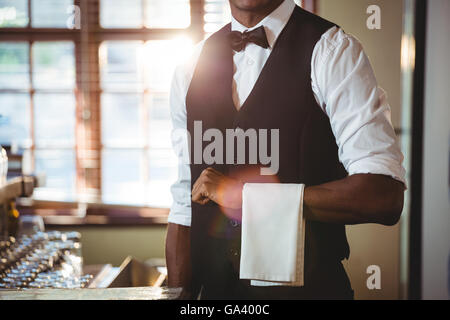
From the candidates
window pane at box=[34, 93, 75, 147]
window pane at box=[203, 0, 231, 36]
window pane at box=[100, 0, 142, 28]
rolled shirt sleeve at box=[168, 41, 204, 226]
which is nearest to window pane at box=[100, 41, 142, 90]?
window pane at box=[100, 0, 142, 28]

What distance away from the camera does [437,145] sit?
1.14m

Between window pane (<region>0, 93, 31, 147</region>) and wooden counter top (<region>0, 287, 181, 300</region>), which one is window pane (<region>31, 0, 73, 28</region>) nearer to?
window pane (<region>0, 93, 31, 147</region>)

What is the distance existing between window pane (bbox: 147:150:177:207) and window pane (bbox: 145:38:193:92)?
1.41 ft

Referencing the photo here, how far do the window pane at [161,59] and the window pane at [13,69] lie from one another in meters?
0.79

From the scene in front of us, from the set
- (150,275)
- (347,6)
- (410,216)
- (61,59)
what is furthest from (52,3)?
(410,216)

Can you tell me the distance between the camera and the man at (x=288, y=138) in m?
0.92

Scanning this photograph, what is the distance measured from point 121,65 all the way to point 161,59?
0.87 feet

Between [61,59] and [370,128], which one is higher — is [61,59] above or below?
above

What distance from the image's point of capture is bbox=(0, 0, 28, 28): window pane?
9.78 ft

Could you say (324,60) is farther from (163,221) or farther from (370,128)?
(163,221)

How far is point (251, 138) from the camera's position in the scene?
1.07m

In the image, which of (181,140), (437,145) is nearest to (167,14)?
(181,140)

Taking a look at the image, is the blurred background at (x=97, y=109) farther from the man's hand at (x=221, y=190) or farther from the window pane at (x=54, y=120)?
the man's hand at (x=221, y=190)

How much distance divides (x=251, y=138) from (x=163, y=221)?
1.95 meters
